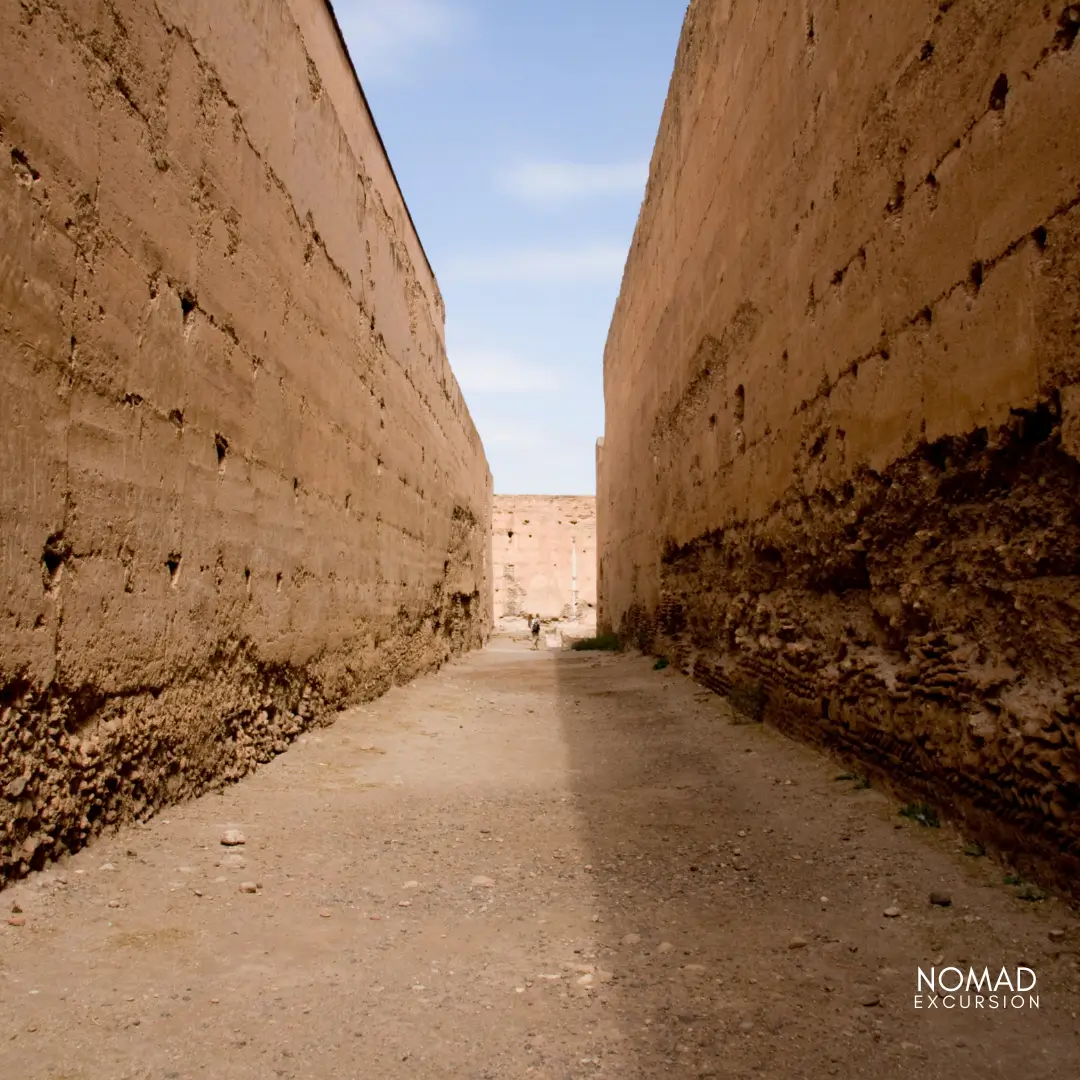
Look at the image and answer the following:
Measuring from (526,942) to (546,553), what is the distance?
25425mm

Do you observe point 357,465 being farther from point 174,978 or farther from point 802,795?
point 174,978

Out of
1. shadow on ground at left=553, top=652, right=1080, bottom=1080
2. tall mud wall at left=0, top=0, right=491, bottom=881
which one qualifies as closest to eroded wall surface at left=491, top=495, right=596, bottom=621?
tall mud wall at left=0, top=0, right=491, bottom=881

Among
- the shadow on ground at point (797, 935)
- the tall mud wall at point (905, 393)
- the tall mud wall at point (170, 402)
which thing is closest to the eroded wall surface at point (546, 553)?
the tall mud wall at point (905, 393)

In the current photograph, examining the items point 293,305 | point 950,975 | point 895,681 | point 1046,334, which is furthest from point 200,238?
point 950,975

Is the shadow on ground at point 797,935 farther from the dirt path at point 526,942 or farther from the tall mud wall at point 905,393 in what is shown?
the tall mud wall at point 905,393

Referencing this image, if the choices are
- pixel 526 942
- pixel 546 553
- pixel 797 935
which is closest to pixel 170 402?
pixel 526 942

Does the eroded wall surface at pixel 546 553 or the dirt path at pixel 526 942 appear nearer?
the dirt path at pixel 526 942

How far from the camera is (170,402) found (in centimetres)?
329

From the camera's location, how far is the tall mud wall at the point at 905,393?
249 cm

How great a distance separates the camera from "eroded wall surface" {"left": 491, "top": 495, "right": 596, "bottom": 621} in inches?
1085

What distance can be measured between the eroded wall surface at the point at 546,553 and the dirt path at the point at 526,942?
77.3 feet

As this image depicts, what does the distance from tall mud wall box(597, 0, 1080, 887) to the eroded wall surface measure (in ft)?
67.9

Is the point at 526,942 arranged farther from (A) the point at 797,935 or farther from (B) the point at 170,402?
(B) the point at 170,402

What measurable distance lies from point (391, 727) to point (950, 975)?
3957 millimetres
